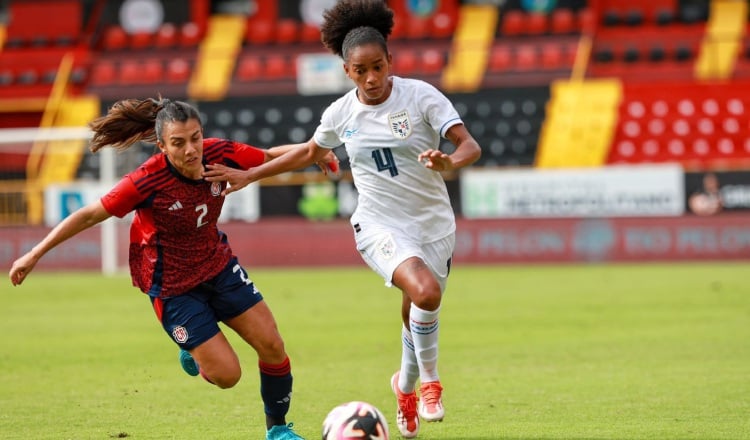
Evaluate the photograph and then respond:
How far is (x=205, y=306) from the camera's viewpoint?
7.17m

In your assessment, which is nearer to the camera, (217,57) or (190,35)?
(217,57)

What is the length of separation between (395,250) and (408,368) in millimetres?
822

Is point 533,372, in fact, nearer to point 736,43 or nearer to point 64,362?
point 64,362

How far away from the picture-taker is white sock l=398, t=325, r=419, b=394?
25.1 ft

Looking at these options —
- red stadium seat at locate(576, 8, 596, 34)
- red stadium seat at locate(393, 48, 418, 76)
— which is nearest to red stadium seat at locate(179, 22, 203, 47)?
red stadium seat at locate(393, 48, 418, 76)

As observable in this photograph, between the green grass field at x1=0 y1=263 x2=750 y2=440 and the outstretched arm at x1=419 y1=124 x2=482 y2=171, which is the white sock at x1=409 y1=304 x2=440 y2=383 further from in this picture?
the outstretched arm at x1=419 y1=124 x2=482 y2=171

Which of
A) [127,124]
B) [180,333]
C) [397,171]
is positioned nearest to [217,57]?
[127,124]

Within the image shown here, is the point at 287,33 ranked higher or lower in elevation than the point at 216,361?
higher

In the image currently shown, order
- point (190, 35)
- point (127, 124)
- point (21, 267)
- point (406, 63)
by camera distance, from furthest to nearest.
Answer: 1. point (190, 35)
2. point (406, 63)
3. point (127, 124)
4. point (21, 267)

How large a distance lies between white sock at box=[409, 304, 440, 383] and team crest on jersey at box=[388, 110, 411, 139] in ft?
3.29

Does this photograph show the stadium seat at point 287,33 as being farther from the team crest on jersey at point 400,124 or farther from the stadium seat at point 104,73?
the team crest on jersey at point 400,124

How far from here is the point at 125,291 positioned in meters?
19.8

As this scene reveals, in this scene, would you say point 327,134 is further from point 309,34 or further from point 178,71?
point 309,34

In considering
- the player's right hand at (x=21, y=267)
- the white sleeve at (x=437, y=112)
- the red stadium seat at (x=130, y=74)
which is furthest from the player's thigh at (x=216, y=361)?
the red stadium seat at (x=130, y=74)
